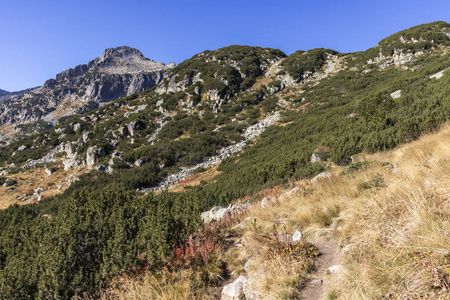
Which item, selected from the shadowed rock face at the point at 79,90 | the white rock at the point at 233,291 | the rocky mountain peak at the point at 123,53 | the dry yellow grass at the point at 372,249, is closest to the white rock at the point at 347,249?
the dry yellow grass at the point at 372,249

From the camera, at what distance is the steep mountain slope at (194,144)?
3197 mm

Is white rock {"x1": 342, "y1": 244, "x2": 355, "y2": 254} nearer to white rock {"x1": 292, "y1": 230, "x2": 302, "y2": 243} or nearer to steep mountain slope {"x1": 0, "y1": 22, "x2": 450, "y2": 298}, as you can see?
white rock {"x1": 292, "y1": 230, "x2": 302, "y2": 243}

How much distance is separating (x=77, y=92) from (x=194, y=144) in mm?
104614

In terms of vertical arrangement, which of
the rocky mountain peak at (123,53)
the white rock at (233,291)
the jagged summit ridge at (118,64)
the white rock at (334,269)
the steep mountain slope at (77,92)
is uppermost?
the rocky mountain peak at (123,53)

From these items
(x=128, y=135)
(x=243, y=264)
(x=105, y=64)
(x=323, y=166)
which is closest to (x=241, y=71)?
(x=128, y=135)

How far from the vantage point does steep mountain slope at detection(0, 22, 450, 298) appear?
3.20 m

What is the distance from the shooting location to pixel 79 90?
97.6m

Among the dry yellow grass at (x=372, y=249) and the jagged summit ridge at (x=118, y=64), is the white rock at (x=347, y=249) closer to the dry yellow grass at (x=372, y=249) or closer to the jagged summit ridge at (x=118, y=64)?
the dry yellow grass at (x=372, y=249)

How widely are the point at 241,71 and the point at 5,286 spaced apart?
46.6m

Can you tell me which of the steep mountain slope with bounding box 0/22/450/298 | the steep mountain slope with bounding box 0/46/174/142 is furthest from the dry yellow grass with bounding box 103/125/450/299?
the steep mountain slope with bounding box 0/46/174/142

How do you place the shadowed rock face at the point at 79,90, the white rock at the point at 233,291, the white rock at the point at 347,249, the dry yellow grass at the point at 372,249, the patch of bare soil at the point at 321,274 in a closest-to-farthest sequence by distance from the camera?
the dry yellow grass at the point at 372,249 < the patch of bare soil at the point at 321,274 < the white rock at the point at 233,291 < the white rock at the point at 347,249 < the shadowed rock face at the point at 79,90

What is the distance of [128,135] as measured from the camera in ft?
95.5

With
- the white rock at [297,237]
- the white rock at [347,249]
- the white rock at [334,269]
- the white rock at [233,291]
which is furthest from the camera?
the white rock at [297,237]

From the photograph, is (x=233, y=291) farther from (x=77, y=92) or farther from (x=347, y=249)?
(x=77, y=92)
